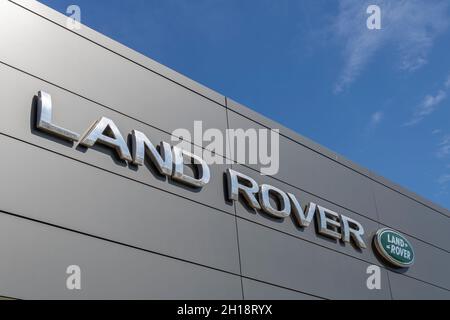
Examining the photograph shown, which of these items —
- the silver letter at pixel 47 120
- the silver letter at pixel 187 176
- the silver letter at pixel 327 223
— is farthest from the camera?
the silver letter at pixel 327 223

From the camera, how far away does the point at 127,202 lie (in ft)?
28.1

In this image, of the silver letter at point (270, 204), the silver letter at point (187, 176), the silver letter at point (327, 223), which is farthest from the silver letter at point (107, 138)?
the silver letter at point (327, 223)

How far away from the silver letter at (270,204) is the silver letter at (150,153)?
79.4 inches

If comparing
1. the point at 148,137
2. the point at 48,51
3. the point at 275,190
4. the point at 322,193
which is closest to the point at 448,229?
the point at 322,193

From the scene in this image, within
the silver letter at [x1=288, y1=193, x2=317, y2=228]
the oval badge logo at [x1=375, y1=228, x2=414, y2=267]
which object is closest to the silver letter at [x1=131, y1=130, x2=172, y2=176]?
the silver letter at [x1=288, y1=193, x2=317, y2=228]

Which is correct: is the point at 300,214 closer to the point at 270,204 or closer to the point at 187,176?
the point at 270,204

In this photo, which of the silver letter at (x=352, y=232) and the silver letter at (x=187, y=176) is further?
the silver letter at (x=352, y=232)

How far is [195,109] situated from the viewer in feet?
35.0

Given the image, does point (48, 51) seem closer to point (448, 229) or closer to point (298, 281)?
point (298, 281)

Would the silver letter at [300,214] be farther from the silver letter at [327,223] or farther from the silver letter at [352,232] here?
the silver letter at [352,232]

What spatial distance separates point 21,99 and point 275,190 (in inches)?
190

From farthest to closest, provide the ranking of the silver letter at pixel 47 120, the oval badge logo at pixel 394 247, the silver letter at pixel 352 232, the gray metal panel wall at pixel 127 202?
the oval badge logo at pixel 394 247 → the silver letter at pixel 352 232 → the silver letter at pixel 47 120 → the gray metal panel wall at pixel 127 202

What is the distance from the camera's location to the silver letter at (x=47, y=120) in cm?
803

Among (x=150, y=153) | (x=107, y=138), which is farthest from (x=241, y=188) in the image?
(x=107, y=138)
